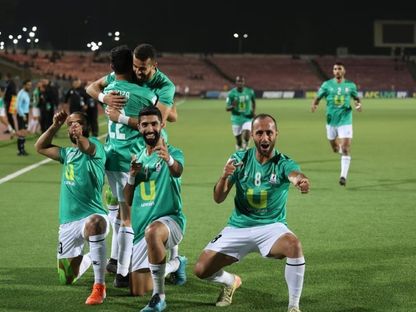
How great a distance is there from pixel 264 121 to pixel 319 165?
37.9 feet

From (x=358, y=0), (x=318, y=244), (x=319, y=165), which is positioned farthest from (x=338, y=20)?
(x=318, y=244)

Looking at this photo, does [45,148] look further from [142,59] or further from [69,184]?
[142,59]

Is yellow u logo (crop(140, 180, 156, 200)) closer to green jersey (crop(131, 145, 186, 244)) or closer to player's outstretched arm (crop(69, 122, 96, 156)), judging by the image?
green jersey (crop(131, 145, 186, 244))

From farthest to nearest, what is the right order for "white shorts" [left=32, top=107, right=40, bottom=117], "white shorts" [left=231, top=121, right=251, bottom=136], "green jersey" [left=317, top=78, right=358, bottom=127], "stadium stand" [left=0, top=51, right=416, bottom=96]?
"stadium stand" [left=0, top=51, right=416, bottom=96]
"white shorts" [left=32, top=107, right=40, bottom=117]
"white shorts" [left=231, top=121, right=251, bottom=136]
"green jersey" [left=317, top=78, right=358, bottom=127]

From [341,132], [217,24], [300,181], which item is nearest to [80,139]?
[300,181]

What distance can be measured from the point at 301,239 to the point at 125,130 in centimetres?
304

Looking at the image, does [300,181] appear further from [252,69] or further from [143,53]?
[252,69]

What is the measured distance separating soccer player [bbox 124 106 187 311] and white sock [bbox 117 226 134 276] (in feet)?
1.20

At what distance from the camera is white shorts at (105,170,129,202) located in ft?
24.1

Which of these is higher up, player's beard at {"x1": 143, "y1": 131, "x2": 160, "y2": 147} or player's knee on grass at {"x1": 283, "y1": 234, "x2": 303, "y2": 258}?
player's beard at {"x1": 143, "y1": 131, "x2": 160, "y2": 147}

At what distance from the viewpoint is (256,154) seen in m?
6.50

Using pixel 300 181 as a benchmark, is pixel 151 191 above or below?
below

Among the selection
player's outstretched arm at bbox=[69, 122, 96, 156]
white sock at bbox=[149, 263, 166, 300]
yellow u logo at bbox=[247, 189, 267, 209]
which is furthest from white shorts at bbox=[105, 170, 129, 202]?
yellow u logo at bbox=[247, 189, 267, 209]

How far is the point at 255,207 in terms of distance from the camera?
6.50 meters
